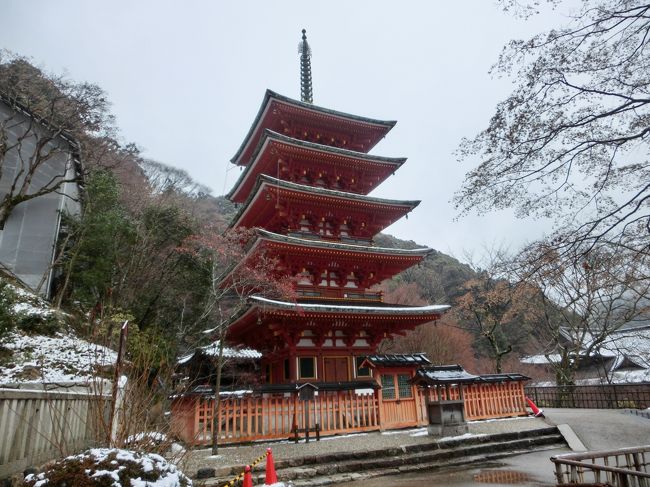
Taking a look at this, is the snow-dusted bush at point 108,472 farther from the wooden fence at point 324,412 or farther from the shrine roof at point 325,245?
the shrine roof at point 325,245

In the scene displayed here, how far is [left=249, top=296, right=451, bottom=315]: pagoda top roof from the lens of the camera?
12602 millimetres

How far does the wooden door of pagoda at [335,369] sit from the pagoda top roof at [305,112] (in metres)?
9.88

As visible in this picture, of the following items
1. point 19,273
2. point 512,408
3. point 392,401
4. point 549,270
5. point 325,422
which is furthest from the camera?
point 19,273

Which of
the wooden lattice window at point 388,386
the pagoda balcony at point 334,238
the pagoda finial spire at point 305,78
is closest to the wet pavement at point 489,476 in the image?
the wooden lattice window at point 388,386

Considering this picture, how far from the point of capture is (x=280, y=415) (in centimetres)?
1190

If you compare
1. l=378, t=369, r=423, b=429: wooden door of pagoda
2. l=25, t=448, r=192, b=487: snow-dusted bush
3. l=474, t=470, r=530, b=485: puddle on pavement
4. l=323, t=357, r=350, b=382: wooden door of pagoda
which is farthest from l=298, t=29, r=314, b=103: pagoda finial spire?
l=25, t=448, r=192, b=487: snow-dusted bush

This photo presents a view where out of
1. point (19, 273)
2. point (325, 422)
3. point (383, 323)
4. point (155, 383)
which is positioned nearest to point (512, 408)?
point (383, 323)

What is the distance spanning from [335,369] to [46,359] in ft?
29.6

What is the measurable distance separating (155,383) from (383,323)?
1130 centimetres

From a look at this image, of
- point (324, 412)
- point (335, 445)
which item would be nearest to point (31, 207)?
point (324, 412)

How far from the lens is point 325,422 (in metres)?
12.2

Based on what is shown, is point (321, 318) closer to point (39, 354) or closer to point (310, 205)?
point (310, 205)

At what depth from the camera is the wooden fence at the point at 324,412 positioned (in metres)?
11.4

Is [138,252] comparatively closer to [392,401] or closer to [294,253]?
[294,253]
